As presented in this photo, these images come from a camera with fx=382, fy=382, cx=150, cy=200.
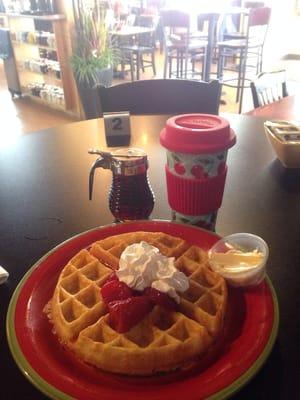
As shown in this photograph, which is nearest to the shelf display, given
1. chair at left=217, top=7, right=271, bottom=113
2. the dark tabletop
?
chair at left=217, top=7, right=271, bottom=113

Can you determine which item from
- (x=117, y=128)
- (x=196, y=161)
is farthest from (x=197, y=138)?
(x=117, y=128)

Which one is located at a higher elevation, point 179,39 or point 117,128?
point 117,128

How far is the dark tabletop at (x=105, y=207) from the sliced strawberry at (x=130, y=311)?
0.46 feet

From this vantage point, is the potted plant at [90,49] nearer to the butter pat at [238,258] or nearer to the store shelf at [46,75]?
the store shelf at [46,75]

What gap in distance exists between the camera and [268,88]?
2201 millimetres

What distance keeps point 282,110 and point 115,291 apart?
1691 millimetres

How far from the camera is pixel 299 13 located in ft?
20.3

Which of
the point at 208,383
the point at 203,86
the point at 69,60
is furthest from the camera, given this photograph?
the point at 69,60

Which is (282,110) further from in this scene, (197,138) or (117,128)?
(197,138)

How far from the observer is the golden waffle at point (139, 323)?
50 cm

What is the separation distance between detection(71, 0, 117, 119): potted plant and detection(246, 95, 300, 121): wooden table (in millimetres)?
2124

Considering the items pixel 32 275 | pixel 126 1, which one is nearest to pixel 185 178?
pixel 32 275

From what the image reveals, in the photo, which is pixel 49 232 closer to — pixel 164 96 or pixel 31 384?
pixel 31 384

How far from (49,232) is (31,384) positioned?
0.40m
